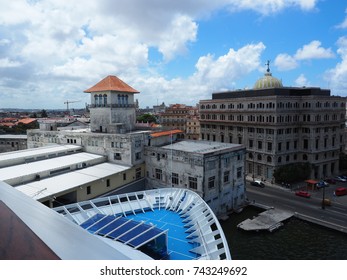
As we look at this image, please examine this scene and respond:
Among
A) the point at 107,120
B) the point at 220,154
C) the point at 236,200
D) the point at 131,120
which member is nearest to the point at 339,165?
the point at 236,200

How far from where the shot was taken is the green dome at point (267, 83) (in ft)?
226

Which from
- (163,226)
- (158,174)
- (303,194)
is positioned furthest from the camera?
(303,194)

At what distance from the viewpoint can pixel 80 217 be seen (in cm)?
2152

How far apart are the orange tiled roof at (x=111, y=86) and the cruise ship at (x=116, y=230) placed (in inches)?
1130

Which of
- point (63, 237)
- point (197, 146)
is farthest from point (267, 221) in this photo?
point (63, 237)

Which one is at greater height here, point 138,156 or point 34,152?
point 34,152

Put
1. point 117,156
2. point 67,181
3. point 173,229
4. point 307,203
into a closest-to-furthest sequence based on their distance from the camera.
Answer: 1. point 173,229
2. point 67,181
3. point 117,156
4. point 307,203

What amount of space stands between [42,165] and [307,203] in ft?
134

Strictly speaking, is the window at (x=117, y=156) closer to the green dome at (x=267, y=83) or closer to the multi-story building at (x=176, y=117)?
the green dome at (x=267, y=83)

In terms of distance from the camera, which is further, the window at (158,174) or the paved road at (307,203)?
the window at (158,174)

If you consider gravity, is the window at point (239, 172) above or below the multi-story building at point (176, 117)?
below

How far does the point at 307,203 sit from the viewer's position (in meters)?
45.7

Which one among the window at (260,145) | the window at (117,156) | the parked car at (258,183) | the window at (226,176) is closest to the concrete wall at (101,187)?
the window at (117,156)

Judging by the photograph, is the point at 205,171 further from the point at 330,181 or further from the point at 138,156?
the point at 330,181
